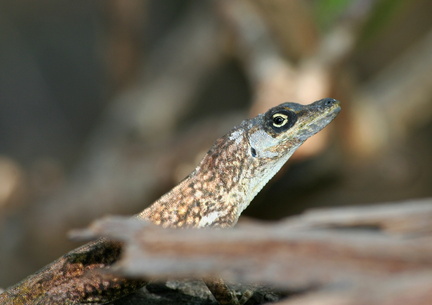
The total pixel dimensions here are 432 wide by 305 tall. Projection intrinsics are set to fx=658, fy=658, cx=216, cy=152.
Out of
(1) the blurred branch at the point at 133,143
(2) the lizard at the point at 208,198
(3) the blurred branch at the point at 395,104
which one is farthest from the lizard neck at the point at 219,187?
(1) the blurred branch at the point at 133,143

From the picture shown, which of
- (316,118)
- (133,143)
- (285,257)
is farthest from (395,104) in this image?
(285,257)

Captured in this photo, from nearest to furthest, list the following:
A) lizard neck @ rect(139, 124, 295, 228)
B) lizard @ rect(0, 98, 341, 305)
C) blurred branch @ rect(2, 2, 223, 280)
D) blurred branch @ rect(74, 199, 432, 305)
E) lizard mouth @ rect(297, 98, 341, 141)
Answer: blurred branch @ rect(74, 199, 432, 305)
lizard @ rect(0, 98, 341, 305)
lizard neck @ rect(139, 124, 295, 228)
lizard mouth @ rect(297, 98, 341, 141)
blurred branch @ rect(2, 2, 223, 280)

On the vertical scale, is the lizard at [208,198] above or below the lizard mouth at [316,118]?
below

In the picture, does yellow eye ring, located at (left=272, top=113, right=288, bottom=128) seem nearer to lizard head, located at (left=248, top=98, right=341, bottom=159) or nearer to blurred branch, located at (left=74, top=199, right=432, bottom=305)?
lizard head, located at (left=248, top=98, right=341, bottom=159)

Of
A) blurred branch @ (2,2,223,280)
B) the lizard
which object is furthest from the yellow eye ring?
blurred branch @ (2,2,223,280)

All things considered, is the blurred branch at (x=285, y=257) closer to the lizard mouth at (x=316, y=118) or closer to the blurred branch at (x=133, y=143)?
the lizard mouth at (x=316, y=118)

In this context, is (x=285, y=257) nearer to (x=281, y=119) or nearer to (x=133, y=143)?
(x=281, y=119)

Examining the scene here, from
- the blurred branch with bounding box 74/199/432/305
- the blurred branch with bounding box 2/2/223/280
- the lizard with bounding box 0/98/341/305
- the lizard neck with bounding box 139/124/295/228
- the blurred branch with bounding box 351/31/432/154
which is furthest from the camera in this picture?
the blurred branch with bounding box 2/2/223/280

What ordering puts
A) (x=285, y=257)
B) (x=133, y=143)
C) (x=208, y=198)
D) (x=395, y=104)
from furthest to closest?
(x=133, y=143), (x=395, y=104), (x=208, y=198), (x=285, y=257)
